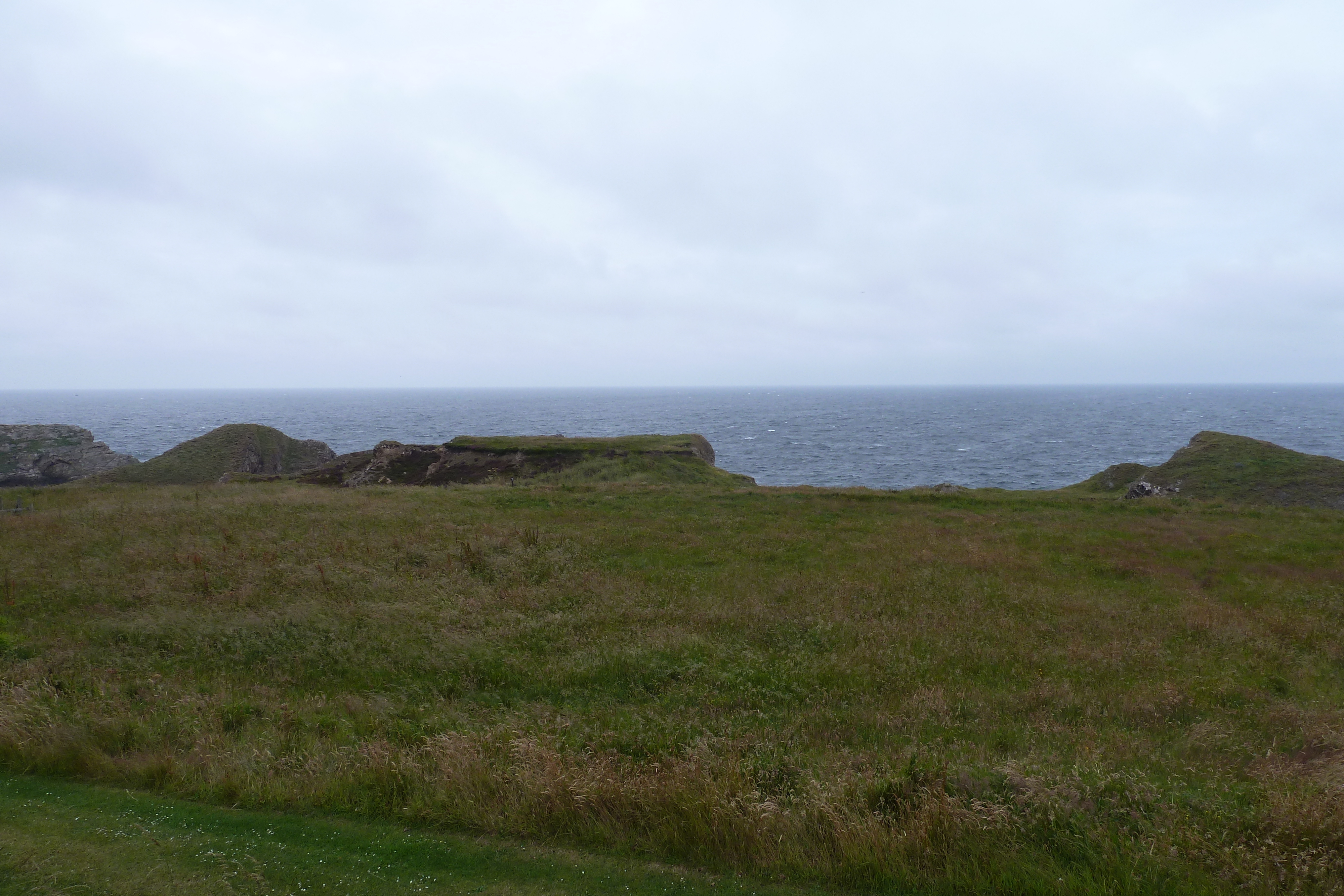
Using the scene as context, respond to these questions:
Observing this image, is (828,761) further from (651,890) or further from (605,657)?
(605,657)

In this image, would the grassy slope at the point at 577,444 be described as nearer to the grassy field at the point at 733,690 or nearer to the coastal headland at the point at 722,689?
the coastal headland at the point at 722,689

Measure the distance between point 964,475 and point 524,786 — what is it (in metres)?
79.0

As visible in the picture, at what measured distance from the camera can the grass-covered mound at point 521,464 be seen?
163 ft

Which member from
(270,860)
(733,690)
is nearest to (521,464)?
(733,690)

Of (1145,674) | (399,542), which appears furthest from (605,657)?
(399,542)

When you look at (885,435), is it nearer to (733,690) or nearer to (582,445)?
(582,445)

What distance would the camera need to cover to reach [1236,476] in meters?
47.8

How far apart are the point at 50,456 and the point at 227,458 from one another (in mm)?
27664

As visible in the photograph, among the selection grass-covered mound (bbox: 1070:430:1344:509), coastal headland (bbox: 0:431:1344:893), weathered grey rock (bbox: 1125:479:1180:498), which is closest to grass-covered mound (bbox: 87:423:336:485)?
coastal headland (bbox: 0:431:1344:893)

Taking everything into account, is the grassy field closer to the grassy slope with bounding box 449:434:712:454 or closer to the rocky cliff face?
the grassy slope with bounding box 449:434:712:454

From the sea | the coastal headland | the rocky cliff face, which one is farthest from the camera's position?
the sea

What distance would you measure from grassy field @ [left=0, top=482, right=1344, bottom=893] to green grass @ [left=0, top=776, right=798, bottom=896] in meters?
0.34

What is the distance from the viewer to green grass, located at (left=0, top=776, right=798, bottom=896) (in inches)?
247

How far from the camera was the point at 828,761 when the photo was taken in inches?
340
